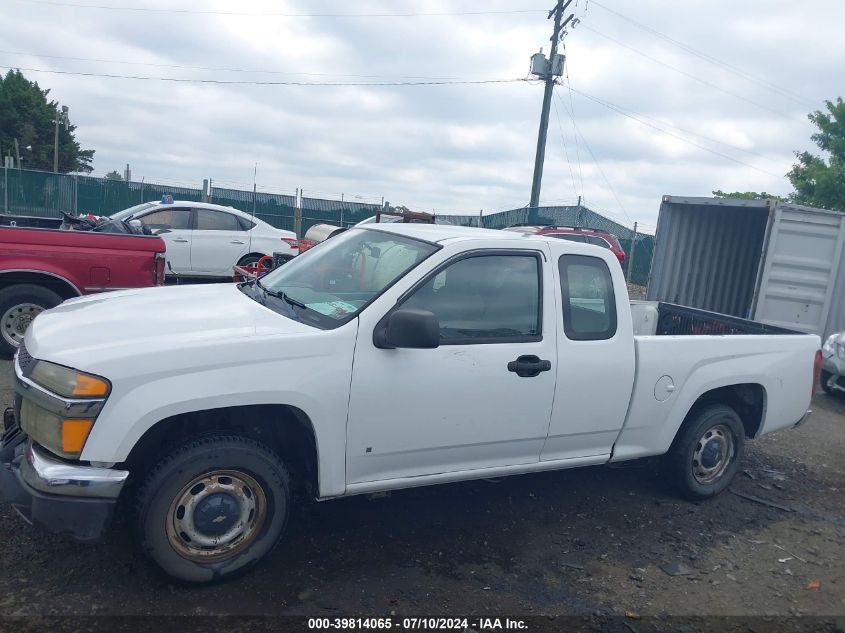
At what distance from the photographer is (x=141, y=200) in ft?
77.5

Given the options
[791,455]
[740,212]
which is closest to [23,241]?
[791,455]

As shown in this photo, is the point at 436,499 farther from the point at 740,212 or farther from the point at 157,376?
the point at 740,212

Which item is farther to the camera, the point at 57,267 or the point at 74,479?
the point at 57,267

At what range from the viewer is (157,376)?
315cm

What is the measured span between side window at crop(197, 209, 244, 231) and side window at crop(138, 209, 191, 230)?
0.68ft

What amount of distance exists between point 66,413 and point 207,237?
976cm

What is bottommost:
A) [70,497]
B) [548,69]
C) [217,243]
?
[70,497]

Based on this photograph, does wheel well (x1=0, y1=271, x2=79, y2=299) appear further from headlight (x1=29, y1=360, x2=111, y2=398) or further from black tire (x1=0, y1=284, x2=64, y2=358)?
headlight (x1=29, y1=360, x2=111, y2=398)

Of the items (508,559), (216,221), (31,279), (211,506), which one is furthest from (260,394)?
(216,221)

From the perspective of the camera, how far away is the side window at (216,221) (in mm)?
12414

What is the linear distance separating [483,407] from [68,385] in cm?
207

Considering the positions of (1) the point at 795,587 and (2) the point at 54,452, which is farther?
(1) the point at 795,587

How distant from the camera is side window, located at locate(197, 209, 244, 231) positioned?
12.4 m

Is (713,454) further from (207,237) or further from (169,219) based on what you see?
(169,219)
